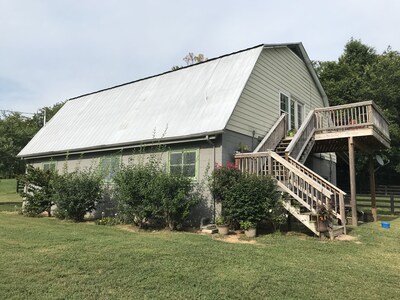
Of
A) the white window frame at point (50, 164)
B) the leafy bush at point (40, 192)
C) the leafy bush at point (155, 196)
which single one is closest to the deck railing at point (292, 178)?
the leafy bush at point (155, 196)

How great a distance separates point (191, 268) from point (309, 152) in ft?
27.5

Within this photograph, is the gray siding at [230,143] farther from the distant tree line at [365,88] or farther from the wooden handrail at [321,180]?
the distant tree line at [365,88]

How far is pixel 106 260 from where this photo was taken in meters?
5.96

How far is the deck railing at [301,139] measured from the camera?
1105cm

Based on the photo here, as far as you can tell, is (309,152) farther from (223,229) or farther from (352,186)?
(223,229)

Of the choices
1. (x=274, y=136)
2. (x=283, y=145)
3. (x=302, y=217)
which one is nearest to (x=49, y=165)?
(x=274, y=136)

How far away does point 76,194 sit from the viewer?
12266 mm

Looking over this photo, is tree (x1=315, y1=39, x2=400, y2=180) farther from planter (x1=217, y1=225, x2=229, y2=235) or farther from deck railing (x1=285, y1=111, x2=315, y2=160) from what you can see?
planter (x1=217, y1=225, x2=229, y2=235)

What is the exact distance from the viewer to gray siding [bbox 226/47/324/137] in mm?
11805

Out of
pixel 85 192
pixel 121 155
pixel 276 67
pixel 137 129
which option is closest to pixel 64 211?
pixel 85 192

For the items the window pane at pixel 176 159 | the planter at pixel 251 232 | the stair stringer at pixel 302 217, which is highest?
the window pane at pixel 176 159

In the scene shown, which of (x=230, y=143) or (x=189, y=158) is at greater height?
(x=230, y=143)

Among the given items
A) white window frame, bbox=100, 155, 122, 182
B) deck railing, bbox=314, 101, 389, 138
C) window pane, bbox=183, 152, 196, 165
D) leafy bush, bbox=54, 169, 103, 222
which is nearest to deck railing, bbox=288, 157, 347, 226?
window pane, bbox=183, 152, 196, 165

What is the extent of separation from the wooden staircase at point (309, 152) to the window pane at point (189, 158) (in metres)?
1.48
